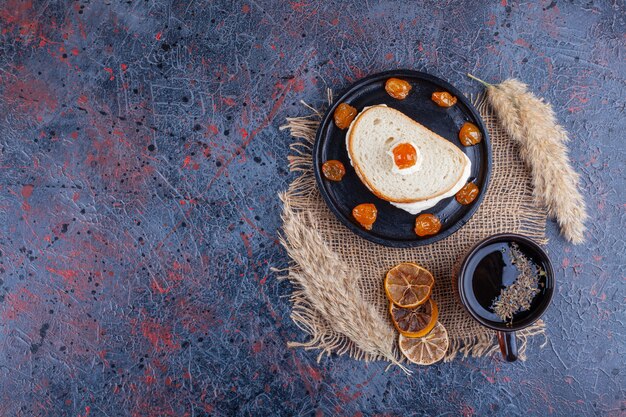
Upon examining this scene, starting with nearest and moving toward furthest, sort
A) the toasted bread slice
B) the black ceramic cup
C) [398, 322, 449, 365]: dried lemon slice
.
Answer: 1. the black ceramic cup
2. the toasted bread slice
3. [398, 322, 449, 365]: dried lemon slice

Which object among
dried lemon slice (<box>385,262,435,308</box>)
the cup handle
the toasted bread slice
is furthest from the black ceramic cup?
the toasted bread slice

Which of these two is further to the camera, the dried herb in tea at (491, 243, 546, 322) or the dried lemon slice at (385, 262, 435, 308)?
the dried lemon slice at (385, 262, 435, 308)

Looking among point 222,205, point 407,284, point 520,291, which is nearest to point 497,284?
point 520,291

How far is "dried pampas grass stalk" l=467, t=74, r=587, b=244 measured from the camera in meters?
2.46

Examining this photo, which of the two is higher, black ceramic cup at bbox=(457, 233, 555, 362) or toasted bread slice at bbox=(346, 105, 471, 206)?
toasted bread slice at bbox=(346, 105, 471, 206)

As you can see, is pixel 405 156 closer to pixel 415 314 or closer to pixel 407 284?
pixel 407 284

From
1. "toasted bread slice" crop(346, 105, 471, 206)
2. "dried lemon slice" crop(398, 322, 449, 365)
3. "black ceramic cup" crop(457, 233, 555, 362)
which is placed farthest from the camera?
"dried lemon slice" crop(398, 322, 449, 365)

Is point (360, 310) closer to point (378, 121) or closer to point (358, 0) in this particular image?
point (378, 121)

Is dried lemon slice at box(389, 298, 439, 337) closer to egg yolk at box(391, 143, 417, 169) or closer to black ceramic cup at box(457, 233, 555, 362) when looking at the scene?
black ceramic cup at box(457, 233, 555, 362)

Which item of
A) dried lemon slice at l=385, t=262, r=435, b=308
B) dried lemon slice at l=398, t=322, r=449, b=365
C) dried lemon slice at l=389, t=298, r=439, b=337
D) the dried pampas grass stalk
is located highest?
the dried pampas grass stalk

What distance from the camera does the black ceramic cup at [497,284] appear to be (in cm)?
225

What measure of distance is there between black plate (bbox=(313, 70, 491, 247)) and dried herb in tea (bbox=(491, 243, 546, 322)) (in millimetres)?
361

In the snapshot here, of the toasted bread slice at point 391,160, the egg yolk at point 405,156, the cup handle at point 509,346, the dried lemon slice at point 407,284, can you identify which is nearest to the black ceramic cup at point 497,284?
the cup handle at point 509,346

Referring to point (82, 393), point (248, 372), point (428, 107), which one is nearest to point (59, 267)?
point (82, 393)
